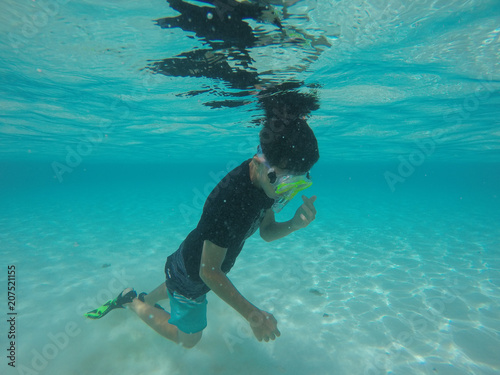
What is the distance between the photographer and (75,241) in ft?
45.0

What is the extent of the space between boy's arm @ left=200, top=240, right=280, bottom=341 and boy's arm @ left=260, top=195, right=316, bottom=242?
60.0 inches

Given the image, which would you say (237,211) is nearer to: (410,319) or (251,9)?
(251,9)

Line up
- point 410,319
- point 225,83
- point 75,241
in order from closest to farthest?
point 410,319
point 225,83
point 75,241

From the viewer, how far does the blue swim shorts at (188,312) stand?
173 inches

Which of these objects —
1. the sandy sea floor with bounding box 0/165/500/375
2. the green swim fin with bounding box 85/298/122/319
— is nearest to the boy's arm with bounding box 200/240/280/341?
the sandy sea floor with bounding box 0/165/500/375

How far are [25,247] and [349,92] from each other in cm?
1773

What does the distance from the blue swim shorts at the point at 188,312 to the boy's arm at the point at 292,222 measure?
1628 millimetres

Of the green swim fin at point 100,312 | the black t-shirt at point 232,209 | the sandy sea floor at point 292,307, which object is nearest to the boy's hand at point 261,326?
the black t-shirt at point 232,209

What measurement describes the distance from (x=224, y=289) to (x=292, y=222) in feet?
5.85

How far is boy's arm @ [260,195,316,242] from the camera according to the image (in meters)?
3.83

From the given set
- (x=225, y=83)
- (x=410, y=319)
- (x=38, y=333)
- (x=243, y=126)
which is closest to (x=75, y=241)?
(x=38, y=333)

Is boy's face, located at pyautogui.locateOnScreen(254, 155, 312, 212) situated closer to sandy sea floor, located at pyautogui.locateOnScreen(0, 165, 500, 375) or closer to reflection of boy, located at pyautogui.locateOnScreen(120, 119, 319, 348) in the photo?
reflection of boy, located at pyautogui.locateOnScreen(120, 119, 319, 348)

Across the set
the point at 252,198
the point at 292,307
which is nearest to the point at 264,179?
the point at 252,198

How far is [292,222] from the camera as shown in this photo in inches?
162
